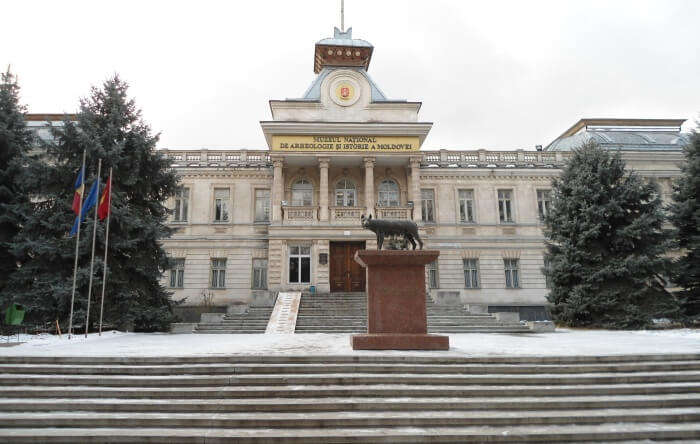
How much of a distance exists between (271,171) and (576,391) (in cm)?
2237

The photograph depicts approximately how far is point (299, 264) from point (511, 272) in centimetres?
1252

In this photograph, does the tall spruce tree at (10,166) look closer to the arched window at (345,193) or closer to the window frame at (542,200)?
the arched window at (345,193)

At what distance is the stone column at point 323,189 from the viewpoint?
23578mm

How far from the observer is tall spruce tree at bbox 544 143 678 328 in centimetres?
1664

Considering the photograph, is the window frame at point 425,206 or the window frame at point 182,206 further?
the window frame at point 425,206

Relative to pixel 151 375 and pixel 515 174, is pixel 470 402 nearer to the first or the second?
pixel 151 375

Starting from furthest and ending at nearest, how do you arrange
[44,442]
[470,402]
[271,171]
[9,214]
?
[271,171], [9,214], [470,402], [44,442]

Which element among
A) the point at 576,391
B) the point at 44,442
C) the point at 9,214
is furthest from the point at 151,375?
the point at 9,214

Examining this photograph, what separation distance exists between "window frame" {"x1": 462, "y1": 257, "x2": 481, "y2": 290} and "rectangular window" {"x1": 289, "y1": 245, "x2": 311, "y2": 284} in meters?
9.28

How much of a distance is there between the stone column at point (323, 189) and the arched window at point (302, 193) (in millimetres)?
2128

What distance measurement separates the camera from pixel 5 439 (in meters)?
5.26

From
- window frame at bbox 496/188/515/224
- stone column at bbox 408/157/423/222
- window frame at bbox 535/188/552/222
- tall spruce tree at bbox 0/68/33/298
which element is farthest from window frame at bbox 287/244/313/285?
window frame at bbox 535/188/552/222

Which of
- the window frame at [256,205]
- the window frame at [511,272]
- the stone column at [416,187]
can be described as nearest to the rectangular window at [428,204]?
the stone column at [416,187]

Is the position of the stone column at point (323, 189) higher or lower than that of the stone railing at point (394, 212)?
higher
